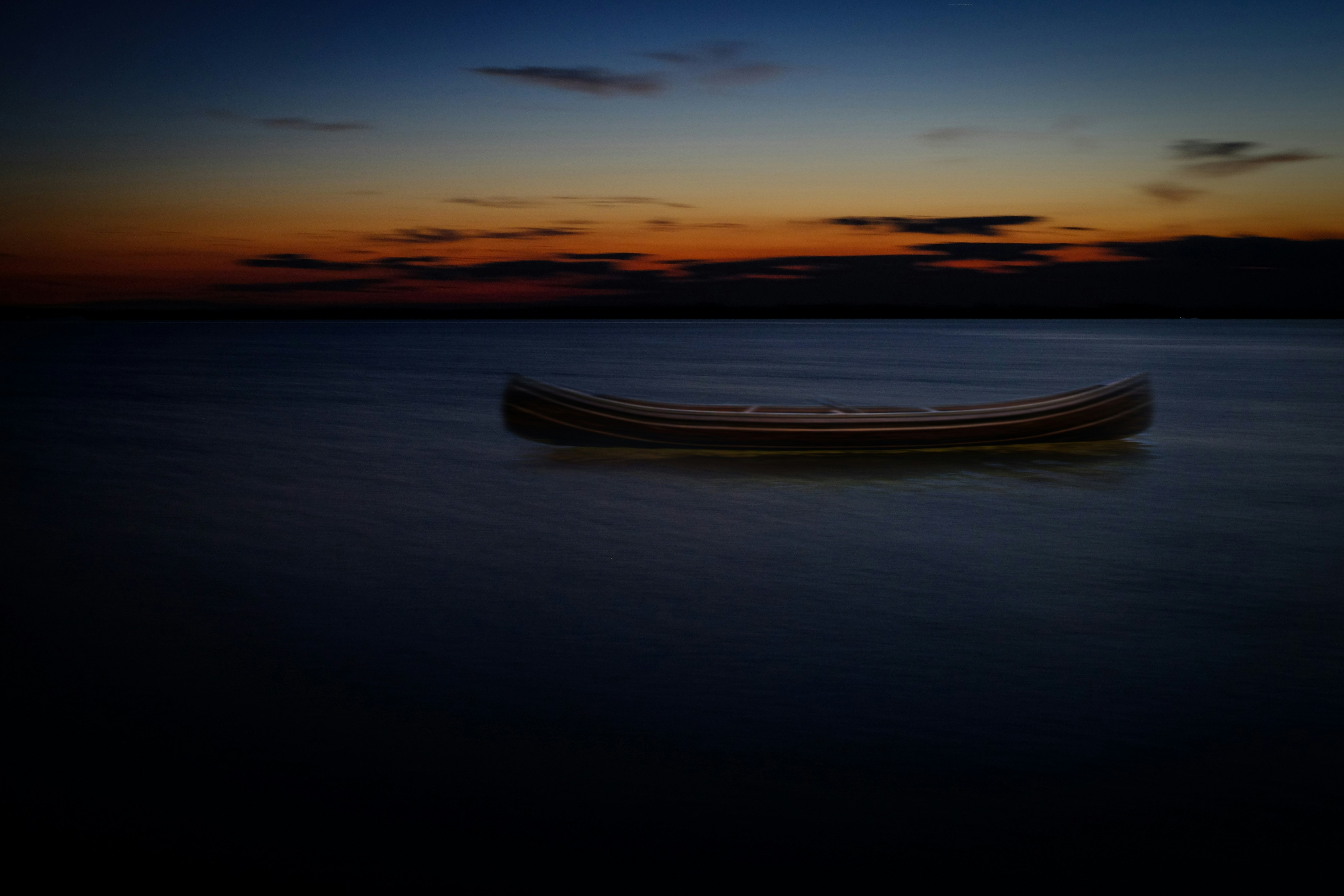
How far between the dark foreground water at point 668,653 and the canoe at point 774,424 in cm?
36

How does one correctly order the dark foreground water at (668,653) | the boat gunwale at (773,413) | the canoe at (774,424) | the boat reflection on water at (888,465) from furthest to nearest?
the boat gunwale at (773,413), the canoe at (774,424), the boat reflection on water at (888,465), the dark foreground water at (668,653)

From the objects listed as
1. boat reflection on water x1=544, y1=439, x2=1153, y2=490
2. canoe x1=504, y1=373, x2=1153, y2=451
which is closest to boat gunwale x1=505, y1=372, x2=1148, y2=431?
canoe x1=504, y1=373, x2=1153, y2=451

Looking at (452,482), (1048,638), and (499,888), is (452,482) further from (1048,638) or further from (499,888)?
(499,888)

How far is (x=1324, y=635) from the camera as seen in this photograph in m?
7.09

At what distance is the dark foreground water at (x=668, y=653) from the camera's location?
4.34 m

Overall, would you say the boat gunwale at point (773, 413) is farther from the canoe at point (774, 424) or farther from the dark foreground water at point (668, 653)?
the dark foreground water at point (668, 653)

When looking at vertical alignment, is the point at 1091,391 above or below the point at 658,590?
above

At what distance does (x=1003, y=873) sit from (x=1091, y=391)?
49.1 feet

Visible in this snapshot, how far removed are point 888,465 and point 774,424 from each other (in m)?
1.76

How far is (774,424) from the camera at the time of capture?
51.3ft

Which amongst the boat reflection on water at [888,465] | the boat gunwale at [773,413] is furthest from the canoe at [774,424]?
the boat reflection on water at [888,465]

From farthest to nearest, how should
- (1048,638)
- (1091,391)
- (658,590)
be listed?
(1091,391) → (658,590) → (1048,638)

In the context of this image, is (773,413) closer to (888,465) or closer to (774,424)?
(774,424)

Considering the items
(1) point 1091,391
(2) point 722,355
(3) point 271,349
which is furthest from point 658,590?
(3) point 271,349
